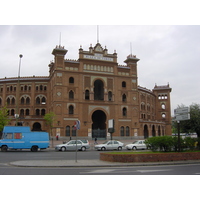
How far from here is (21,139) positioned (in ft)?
91.7

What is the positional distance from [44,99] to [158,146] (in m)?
41.3

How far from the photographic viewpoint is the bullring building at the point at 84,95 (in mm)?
47938

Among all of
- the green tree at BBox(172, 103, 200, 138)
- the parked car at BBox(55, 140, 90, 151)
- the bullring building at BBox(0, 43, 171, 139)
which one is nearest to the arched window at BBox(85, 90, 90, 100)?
the bullring building at BBox(0, 43, 171, 139)

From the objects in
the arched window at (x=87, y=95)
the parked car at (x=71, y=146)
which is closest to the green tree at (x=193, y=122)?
the parked car at (x=71, y=146)

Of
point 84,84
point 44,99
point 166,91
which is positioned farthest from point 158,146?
point 166,91

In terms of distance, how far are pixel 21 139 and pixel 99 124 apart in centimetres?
2874

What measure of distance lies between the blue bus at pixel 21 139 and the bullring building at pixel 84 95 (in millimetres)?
17369

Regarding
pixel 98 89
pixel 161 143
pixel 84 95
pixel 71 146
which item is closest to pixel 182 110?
pixel 161 143

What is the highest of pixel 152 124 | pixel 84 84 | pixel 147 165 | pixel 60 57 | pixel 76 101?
pixel 60 57

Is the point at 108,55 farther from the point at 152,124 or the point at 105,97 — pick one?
the point at 152,124

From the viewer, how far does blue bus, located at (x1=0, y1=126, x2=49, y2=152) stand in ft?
90.9

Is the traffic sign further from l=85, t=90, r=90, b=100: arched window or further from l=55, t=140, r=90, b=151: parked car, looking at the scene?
l=85, t=90, r=90, b=100: arched window

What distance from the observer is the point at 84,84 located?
164 feet

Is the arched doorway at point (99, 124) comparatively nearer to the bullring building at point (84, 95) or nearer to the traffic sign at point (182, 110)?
the bullring building at point (84, 95)
